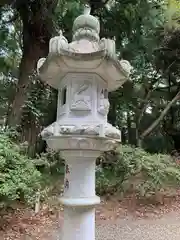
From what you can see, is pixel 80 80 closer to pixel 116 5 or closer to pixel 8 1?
pixel 8 1

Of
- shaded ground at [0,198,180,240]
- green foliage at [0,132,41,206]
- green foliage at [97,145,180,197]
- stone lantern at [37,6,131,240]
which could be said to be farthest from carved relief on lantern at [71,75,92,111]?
green foliage at [97,145,180,197]

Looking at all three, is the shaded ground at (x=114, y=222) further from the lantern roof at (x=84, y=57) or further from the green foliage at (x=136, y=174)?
the lantern roof at (x=84, y=57)

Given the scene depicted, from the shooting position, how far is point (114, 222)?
4.59 meters

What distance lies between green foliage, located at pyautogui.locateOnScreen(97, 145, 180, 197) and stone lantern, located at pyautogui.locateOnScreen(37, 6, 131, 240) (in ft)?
10.7

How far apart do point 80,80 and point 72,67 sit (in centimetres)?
11

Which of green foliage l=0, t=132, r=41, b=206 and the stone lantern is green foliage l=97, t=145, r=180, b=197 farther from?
the stone lantern

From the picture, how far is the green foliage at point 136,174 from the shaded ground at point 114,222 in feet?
0.87

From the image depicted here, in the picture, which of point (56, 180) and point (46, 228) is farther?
point (56, 180)

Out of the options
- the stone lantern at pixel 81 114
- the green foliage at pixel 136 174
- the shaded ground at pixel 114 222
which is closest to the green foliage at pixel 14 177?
the shaded ground at pixel 114 222

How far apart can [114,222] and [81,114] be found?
9.97 ft

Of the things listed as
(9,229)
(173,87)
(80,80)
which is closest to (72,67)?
(80,80)

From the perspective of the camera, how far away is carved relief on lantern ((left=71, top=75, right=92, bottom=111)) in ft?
6.53

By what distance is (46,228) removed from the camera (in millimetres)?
4113

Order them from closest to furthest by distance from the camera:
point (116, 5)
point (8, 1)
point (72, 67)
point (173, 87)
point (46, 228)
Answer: point (72, 67)
point (46, 228)
point (8, 1)
point (116, 5)
point (173, 87)
